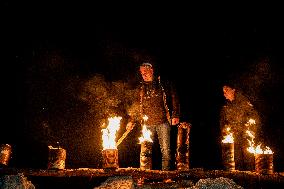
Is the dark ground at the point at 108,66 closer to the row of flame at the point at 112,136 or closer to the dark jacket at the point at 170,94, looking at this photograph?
the dark jacket at the point at 170,94

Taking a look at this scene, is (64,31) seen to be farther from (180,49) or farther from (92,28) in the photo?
(180,49)

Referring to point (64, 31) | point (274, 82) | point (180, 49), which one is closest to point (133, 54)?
point (180, 49)

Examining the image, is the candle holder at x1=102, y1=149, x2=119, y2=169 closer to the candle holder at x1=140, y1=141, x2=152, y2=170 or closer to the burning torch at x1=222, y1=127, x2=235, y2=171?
the candle holder at x1=140, y1=141, x2=152, y2=170

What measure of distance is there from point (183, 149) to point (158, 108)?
48.8 inches

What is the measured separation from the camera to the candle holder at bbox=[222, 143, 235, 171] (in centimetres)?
820

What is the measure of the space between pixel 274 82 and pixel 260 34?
1624 millimetres

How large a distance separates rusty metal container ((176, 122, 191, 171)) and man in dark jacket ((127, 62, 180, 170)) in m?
0.23

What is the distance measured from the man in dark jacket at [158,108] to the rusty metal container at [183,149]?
9.1 inches

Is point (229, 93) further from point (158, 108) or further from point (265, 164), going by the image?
point (265, 164)

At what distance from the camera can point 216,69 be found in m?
10.8

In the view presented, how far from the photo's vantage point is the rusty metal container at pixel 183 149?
831 centimetres

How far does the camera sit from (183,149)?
330 inches

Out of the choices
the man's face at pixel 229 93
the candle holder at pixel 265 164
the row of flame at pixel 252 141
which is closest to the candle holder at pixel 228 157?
the row of flame at pixel 252 141

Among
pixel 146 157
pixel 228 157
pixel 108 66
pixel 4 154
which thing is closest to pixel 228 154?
pixel 228 157
